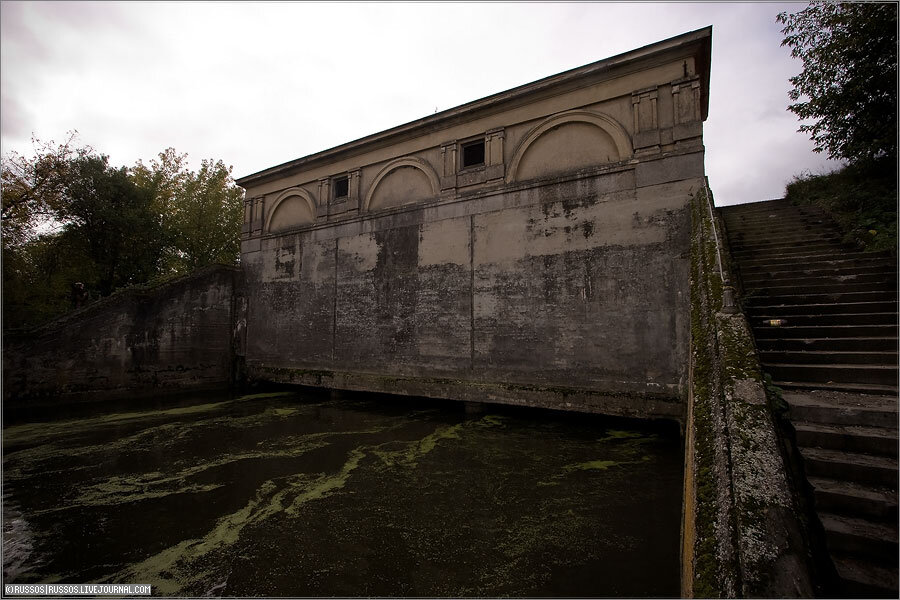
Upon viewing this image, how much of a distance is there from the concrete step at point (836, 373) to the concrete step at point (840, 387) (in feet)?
0.18

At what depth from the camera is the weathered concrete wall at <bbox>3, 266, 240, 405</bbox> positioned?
9680mm

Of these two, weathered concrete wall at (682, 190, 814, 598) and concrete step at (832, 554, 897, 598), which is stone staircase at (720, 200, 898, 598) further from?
weathered concrete wall at (682, 190, 814, 598)

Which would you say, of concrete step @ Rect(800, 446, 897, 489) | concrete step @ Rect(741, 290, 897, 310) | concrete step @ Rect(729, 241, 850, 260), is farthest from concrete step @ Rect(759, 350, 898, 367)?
concrete step @ Rect(729, 241, 850, 260)

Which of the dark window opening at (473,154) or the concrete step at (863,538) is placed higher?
the dark window opening at (473,154)

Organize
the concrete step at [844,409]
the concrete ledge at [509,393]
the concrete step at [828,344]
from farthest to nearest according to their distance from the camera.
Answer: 1. the concrete ledge at [509,393]
2. the concrete step at [828,344]
3. the concrete step at [844,409]

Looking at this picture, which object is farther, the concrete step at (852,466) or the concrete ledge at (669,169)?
the concrete ledge at (669,169)

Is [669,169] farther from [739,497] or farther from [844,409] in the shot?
[739,497]

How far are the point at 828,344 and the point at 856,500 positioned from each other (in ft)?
8.97

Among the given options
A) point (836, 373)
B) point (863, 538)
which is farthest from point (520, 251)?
point (863, 538)

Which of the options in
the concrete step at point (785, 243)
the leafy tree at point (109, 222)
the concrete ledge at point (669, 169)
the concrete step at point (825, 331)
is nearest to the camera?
the concrete step at point (825, 331)

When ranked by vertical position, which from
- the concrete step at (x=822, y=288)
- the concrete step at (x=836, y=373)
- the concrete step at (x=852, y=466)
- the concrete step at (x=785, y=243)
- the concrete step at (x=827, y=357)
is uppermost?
the concrete step at (x=785, y=243)

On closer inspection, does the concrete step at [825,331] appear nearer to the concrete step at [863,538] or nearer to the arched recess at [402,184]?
the concrete step at [863,538]

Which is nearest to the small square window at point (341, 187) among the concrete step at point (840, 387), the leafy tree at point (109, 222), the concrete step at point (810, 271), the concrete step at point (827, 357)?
the leafy tree at point (109, 222)

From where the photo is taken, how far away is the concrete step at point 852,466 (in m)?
2.66
